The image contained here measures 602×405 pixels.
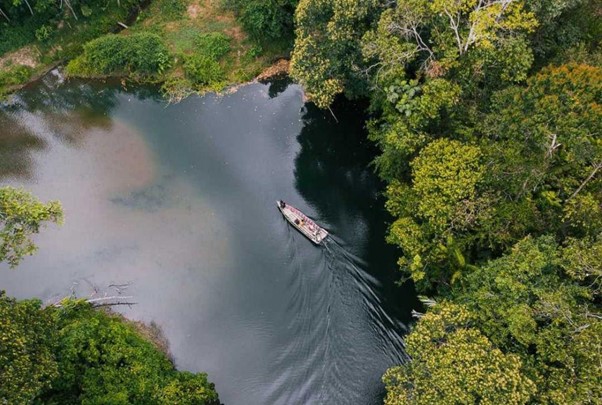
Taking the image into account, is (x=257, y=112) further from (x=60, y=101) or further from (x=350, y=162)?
(x=60, y=101)

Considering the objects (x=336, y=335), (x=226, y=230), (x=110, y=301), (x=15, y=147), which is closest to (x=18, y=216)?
(x=110, y=301)

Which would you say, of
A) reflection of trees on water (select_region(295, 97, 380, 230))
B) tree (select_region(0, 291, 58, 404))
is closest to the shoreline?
reflection of trees on water (select_region(295, 97, 380, 230))

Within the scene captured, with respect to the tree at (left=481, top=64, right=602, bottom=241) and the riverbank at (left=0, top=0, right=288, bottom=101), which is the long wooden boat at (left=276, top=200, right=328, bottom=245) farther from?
the riverbank at (left=0, top=0, right=288, bottom=101)

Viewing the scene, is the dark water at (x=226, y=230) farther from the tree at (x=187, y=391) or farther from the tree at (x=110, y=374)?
the tree at (x=110, y=374)


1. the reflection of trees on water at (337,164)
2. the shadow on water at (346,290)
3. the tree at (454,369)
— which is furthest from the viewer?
the reflection of trees on water at (337,164)

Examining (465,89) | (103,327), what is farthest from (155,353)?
(465,89)

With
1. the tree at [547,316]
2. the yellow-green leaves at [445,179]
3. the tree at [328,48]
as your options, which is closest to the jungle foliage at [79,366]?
the tree at [547,316]

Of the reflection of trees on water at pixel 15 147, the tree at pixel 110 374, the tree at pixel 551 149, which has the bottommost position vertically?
the tree at pixel 551 149
